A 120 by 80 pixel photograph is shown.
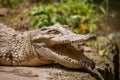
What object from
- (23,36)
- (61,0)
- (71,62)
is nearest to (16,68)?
(23,36)

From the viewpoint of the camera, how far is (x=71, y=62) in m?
3.94

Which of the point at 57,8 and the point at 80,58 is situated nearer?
the point at 80,58

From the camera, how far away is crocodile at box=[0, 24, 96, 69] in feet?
13.0

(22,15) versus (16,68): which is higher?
(22,15)

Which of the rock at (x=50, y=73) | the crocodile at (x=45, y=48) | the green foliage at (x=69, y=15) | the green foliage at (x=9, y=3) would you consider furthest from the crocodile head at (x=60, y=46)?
Result: the green foliage at (x=9, y=3)

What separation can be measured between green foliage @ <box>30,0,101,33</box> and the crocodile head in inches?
77.1

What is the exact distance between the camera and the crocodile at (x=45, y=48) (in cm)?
396

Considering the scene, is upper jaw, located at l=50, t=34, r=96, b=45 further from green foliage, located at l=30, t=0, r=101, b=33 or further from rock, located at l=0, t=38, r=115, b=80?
green foliage, located at l=30, t=0, r=101, b=33

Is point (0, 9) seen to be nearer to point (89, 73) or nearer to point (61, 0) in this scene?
point (61, 0)

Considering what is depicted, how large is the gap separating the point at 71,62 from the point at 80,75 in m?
0.20

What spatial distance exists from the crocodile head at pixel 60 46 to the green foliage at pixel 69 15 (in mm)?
1959

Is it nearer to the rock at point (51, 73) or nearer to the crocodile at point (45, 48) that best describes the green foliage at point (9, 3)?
the crocodile at point (45, 48)

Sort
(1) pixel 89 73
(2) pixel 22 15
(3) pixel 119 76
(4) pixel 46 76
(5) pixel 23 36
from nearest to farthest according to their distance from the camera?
(4) pixel 46 76 → (1) pixel 89 73 → (5) pixel 23 36 → (3) pixel 119 76 → (2) pixel 22 15

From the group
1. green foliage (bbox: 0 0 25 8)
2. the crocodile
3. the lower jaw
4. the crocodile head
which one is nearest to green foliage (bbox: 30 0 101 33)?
green foliage (bbox: 0 0 25 8)
